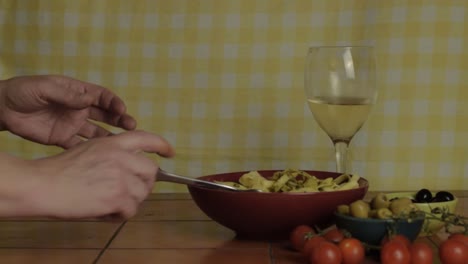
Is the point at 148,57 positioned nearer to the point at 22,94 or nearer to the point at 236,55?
the point at 236,55

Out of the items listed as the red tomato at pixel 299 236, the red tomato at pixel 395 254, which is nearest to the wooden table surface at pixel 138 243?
the red tomato at pixel 299 236

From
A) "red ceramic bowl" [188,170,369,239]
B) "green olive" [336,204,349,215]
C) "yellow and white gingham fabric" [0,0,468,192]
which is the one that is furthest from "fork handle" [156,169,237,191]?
"yellow and white gingham fabric" [0,0,468,192]

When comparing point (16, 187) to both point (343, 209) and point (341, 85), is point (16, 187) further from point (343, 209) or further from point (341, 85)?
point (341, 85)

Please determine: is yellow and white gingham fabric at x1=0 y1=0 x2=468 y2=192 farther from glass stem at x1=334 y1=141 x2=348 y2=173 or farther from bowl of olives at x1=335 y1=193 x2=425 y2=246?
bowl of olives at x1=335 y1=193 x2=425 y2=246

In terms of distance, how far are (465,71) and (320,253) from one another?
1.01m

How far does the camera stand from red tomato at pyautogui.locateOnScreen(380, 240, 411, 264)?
0.99m

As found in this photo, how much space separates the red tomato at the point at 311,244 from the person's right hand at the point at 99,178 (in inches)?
8.3

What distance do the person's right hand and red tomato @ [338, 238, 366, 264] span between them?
0.24 metres

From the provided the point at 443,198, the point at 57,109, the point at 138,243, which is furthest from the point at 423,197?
the point at 57,109

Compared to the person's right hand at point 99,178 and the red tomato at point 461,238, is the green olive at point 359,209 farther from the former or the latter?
the person's right hand at point 99,178

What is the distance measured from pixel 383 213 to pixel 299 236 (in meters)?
0.11

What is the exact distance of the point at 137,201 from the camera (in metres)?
0.99

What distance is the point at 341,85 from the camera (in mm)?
1277

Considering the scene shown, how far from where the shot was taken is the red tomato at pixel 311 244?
105cm
